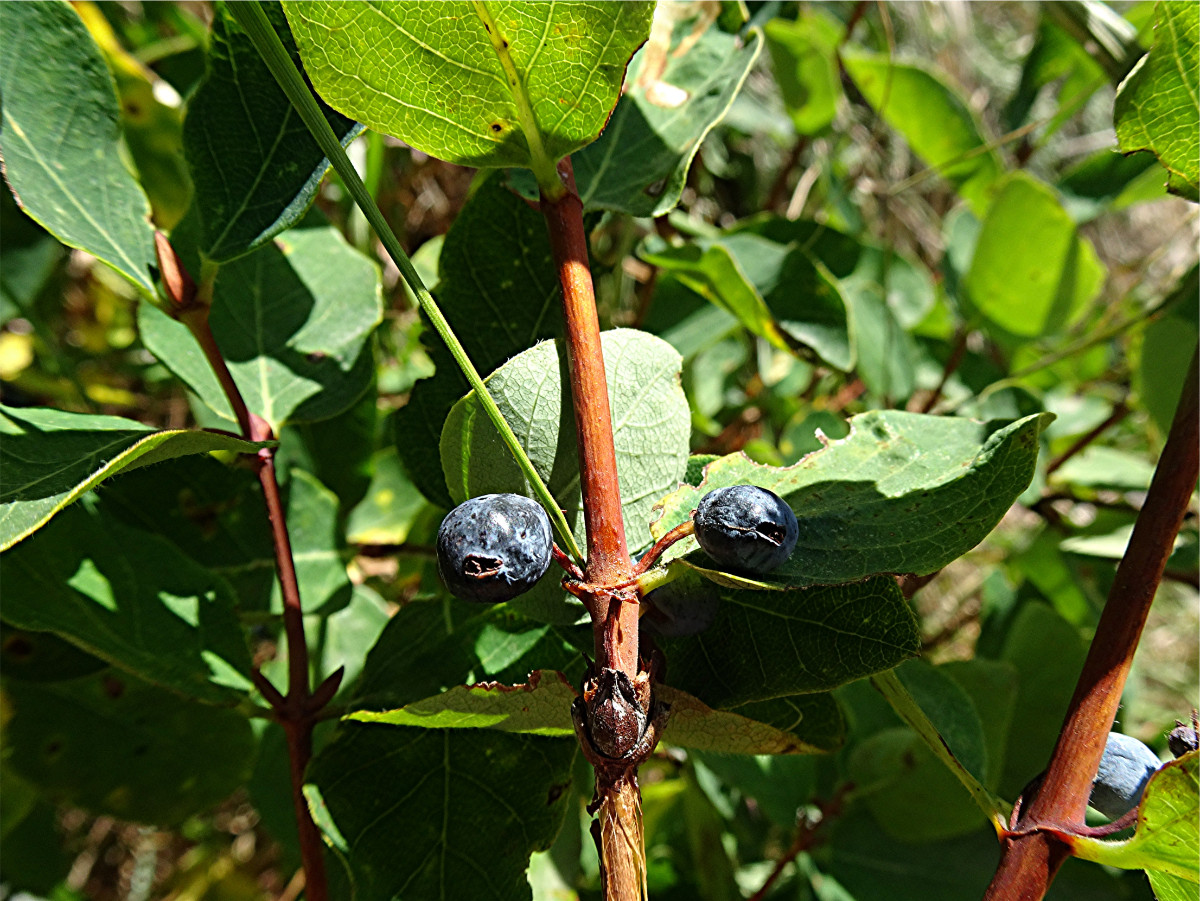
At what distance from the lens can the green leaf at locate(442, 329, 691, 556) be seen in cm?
55

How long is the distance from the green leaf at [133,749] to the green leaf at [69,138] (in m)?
0.47

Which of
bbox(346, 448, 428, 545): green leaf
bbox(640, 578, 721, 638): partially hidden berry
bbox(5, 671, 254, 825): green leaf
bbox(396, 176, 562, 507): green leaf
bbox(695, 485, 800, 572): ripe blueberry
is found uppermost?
bbox(695, 485, 800, 572): ripe blueberry

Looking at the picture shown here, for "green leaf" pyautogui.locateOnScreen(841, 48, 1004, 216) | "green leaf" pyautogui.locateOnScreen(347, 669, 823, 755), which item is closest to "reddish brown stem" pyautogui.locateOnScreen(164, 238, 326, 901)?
"green leaf" pyautogui.locateOnScreen(347, 669, 823, 755)

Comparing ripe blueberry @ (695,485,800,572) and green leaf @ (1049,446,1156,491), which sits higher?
ripe blueberry @ (695,485,800,572)

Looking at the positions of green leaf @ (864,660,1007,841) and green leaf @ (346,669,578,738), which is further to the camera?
green leaf @ (864,660,1007,841)

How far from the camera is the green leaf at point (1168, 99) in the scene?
1.88ft

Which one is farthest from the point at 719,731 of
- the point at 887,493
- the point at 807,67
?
the point at 807,67

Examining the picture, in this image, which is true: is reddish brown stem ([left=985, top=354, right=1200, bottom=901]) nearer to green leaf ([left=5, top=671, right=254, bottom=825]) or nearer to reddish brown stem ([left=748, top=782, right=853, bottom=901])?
reddish brown stem ([left=748, top=782, right=853, bottom=901])

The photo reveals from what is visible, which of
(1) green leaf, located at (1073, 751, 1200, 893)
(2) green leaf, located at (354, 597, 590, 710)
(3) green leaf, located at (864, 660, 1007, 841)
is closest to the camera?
(1) green leaf, located at (1073, 751, 1200, 893)

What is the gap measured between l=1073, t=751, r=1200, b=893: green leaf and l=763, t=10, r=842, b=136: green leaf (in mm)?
1173

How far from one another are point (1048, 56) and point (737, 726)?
1.49 m

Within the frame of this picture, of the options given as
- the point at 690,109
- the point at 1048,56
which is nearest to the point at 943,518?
the point at 690,109

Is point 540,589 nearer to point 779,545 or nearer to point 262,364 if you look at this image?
point 779,545

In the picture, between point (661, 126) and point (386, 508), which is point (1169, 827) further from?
point (386, 508)
